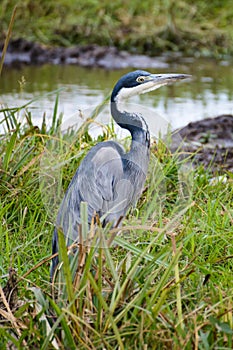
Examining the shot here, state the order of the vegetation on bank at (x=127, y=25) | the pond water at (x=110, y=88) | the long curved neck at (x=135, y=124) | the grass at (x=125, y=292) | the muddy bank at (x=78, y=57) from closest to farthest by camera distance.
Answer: the grass at (x=125, y=292)
the long curved neck at (x=135, y=124)
the pond water at (x=110, y=88)
the muddy bank at (x=78, y=57)
the vegetation on bank at (x=127, y=25)

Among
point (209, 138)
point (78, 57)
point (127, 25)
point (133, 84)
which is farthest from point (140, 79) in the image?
point (127, 25)

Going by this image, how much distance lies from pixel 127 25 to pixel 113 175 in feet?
32.8

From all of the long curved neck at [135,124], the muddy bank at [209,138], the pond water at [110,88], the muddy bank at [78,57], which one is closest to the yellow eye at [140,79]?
the long curved neck at [135,124]

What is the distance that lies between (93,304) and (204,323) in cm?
41

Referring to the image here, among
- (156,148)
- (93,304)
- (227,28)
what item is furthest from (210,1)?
(93,304)

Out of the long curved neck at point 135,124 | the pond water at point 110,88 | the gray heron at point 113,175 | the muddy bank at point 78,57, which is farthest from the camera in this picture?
the muddy bank at point 78,57

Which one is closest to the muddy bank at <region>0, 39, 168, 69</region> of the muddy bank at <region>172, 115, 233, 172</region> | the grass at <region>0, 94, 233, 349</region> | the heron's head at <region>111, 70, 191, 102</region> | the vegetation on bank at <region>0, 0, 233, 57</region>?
the vegetation on bank at <region>0, 0, 233, 57</region>

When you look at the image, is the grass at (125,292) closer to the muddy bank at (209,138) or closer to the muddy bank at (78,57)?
the muddy bank at (209,138)

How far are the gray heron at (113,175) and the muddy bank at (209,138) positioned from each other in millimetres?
2492

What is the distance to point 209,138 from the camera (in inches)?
255

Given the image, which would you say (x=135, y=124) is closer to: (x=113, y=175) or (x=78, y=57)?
(x=113, y=175)

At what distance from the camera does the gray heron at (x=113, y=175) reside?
10.1 ft

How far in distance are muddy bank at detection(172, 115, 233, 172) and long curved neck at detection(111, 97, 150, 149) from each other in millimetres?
2492

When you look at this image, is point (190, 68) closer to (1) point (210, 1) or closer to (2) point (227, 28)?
(2) point (227, 28)
